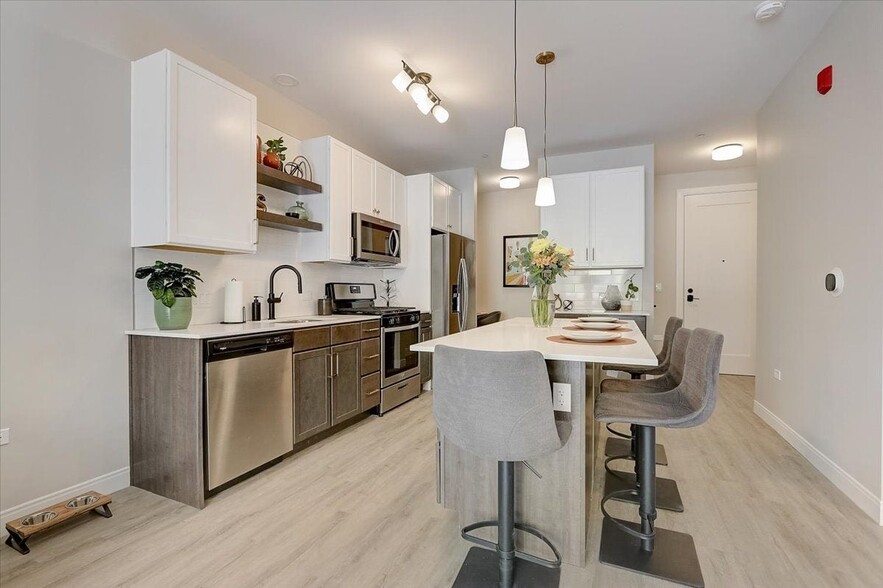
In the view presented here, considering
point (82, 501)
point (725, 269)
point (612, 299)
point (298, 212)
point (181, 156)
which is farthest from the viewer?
point (725, 269)

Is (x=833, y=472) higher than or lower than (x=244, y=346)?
lower

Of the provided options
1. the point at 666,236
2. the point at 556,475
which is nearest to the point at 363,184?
the point at 556,475

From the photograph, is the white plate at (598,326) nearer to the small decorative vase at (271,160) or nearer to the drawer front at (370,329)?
the drawer front at (370,329)

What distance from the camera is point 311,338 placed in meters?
2.75

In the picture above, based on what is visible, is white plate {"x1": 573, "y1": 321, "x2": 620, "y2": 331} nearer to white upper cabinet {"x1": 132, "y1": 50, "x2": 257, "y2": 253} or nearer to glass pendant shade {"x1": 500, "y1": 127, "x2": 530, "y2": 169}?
glass pendant shade {"x1": 500, "y1": 127, "x2": 530, "y2": 169}

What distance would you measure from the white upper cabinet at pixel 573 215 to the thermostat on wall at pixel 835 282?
7.42ft

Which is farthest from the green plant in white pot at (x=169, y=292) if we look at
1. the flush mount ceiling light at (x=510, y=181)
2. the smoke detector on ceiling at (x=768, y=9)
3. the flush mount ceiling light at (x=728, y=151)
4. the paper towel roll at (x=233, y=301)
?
the flush mount ceiling light at (x=728, y=151)

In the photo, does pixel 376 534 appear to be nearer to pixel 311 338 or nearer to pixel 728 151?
pixel 311 338

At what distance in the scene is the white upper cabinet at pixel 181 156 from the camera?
2170 mm

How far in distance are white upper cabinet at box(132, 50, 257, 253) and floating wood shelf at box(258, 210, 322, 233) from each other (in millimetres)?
336

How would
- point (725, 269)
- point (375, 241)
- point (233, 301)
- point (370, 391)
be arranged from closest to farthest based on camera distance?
point (233, 301) → point (370, 391) → point (375, 241) → point (725, 269)

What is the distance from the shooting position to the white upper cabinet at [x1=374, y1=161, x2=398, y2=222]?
3979 millimetres

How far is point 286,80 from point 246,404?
2.44 m

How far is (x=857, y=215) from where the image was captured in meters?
2.12
